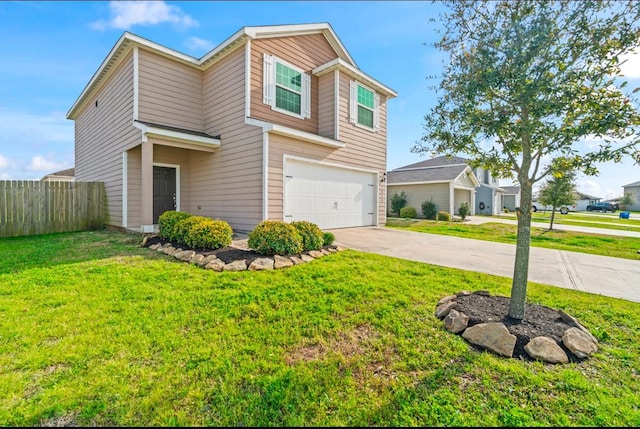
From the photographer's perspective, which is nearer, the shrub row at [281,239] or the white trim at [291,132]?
the shrub row at [281,239]

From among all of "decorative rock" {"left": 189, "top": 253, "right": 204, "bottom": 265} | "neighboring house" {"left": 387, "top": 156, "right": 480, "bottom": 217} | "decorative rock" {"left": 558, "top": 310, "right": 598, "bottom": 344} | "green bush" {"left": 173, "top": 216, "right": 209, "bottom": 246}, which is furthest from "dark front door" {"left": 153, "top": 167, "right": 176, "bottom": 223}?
"neighboring house" {"left": 387, "top": 156, "right": 480, "bottom": 217}

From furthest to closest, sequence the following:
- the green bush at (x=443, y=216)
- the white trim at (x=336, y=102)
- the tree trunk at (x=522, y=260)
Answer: the green bush at (x=443, y=216) < the white trim at (x=336, y=102) < the tree trunk at (x=522, y=260)

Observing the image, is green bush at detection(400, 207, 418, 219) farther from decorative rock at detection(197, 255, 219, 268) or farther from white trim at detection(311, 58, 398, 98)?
decorative rock at detection(197, 255, 219, 268)

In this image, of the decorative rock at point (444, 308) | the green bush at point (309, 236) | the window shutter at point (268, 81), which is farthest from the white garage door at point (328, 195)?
the decorative rock at point (444, 308)

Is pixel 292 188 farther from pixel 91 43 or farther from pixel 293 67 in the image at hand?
pixel 91 43

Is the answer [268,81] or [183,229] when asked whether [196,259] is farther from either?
[268,81]

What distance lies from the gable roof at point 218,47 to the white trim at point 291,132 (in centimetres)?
Result: 253

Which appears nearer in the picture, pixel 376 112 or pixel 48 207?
pixel 48 207

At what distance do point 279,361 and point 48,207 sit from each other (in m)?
11.1

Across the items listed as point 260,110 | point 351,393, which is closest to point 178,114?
point 260,110

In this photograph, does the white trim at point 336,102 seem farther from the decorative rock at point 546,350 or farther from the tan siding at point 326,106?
the decorative rock at point 546,350

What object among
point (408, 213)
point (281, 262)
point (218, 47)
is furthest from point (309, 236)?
point (408, 213)

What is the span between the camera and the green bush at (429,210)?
19188mm

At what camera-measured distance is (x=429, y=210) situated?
19.3 metres
